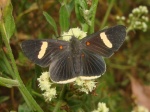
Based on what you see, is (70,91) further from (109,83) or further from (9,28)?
(109,83)

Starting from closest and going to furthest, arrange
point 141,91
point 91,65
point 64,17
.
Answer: point 91,65 < point 64,17 < point 141,91

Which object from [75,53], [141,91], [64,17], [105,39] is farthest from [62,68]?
[141,91]

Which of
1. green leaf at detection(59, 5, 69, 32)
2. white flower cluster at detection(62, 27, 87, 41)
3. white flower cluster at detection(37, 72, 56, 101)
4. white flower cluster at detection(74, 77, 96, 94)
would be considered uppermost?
green leaf at detection(59, 5, 69, 32)

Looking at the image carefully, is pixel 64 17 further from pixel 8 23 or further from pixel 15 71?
pixel 15 71

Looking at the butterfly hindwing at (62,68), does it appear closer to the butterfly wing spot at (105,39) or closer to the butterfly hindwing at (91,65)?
the butterfly hindwing at (91,65)

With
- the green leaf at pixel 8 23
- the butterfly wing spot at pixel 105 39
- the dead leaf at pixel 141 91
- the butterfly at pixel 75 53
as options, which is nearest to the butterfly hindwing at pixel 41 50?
the butterfly at pixel 75 53

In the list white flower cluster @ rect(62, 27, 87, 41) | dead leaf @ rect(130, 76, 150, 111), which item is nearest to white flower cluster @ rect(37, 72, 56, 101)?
white flower cluster @ rect(62, 27, 87, 41)

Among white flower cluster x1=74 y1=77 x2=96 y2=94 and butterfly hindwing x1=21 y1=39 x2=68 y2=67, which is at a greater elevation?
butterfly hindwing x1=21 y1=39 x2=68 y2=67

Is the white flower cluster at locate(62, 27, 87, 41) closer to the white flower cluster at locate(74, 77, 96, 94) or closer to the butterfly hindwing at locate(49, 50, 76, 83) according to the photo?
the butterfly hindwing at locate(49, 50, 76, 83)
